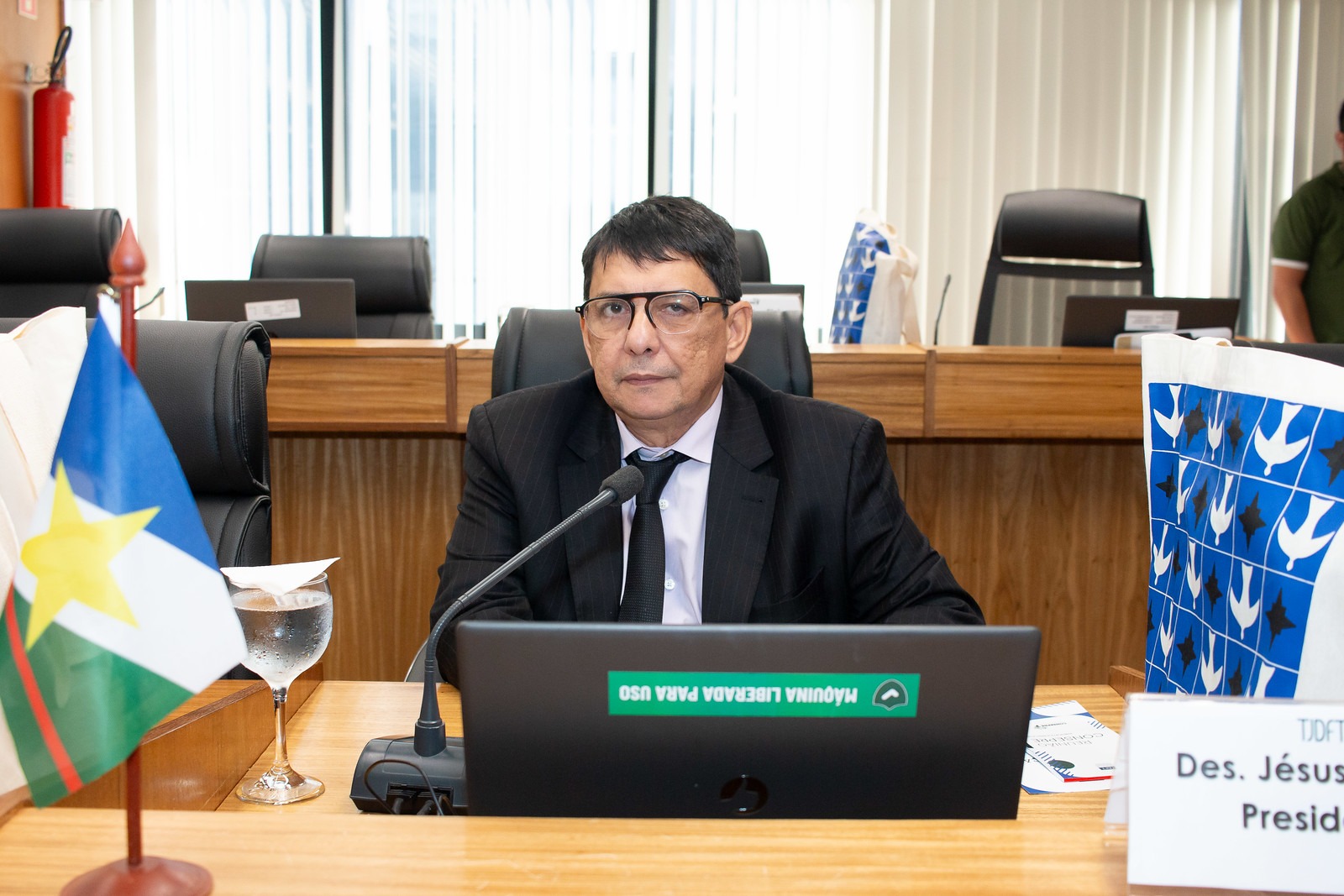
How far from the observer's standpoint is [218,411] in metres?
1.29

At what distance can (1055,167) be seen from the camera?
442cm

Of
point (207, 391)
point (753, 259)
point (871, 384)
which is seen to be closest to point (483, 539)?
point (207, 391)

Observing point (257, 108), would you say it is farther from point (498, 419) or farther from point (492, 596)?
point (492, 596)

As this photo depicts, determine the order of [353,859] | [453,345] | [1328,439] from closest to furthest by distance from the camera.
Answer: [353,859]
[1328,439]
[453,345]

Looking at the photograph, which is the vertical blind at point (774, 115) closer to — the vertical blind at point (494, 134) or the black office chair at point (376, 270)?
the vertical blind at point (494, 134)

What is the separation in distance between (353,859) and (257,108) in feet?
13.7

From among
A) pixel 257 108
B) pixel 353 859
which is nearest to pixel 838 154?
pixel 257 108

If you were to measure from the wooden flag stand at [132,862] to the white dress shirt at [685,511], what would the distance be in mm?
877

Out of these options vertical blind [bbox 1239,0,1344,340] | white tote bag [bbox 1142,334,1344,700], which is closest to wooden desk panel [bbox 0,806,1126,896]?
white tote bag [bbox 1142,334,1344,700]

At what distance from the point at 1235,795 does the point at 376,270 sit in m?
2.93

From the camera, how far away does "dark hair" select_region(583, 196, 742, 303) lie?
4.59ft

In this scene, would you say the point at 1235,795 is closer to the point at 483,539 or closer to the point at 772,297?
the point at 483,539

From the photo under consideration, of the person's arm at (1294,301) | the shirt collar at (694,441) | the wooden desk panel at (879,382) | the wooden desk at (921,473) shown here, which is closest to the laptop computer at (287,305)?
the wooden desk at (921,473)

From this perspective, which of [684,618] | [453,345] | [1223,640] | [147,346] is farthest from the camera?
[453,345]
